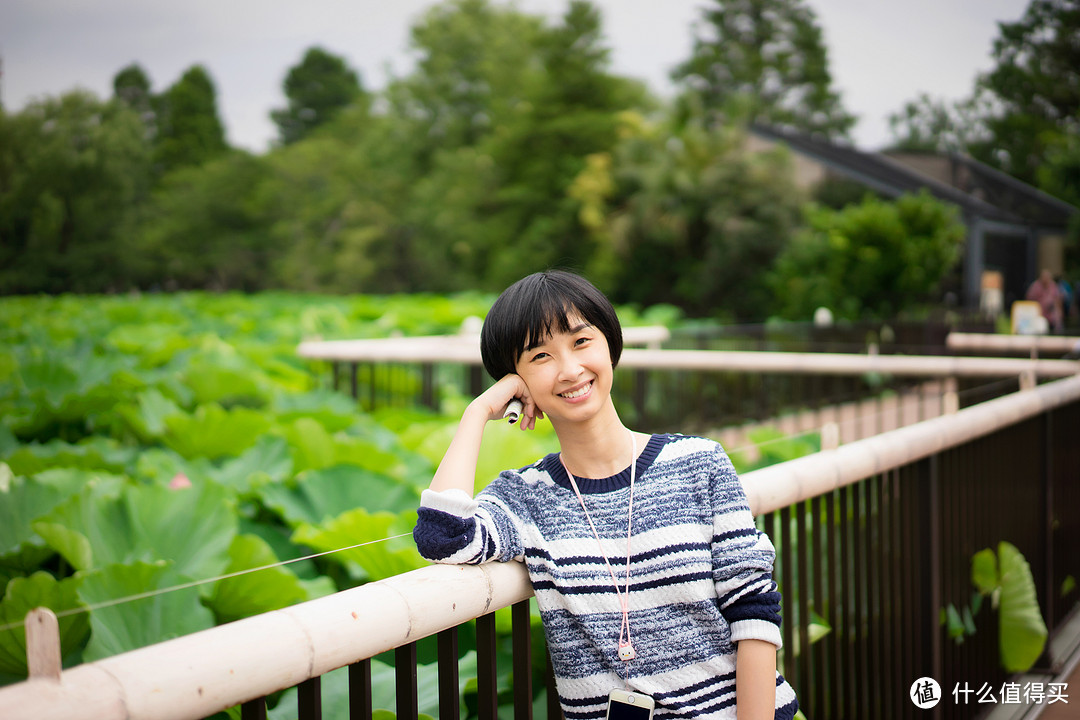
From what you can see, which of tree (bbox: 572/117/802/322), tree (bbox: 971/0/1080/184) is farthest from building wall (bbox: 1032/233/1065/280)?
tree (bbox: 572/117/802/322)

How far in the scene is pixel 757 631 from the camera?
3.99 ft

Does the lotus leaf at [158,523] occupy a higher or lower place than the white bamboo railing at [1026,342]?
lower

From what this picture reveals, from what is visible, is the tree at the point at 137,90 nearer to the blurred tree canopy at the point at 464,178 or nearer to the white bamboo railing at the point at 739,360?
the blurred tree canopy at the point at 464,178

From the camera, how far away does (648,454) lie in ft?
4.32

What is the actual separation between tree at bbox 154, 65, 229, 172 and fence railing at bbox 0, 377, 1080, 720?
27.6m

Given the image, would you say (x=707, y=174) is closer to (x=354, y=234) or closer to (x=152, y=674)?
(x=354, y=234)

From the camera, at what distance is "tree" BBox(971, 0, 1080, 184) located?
21797 millimetres

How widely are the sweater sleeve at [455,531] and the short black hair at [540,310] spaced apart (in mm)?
226

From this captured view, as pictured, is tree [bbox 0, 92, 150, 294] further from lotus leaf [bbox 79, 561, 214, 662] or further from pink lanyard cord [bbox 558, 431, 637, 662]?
pink lanyard cord [bbox 558, 431, 637, 662]

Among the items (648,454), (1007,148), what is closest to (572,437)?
(648,454)

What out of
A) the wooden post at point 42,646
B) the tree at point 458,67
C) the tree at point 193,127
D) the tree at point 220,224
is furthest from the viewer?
the tree at point 458,67

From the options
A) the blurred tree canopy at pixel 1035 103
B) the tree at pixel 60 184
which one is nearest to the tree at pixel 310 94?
the blurred tree canopy at pixel 1035 103

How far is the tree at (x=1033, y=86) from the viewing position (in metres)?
21.8

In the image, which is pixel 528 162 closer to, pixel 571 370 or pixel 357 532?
pixel 357 532
